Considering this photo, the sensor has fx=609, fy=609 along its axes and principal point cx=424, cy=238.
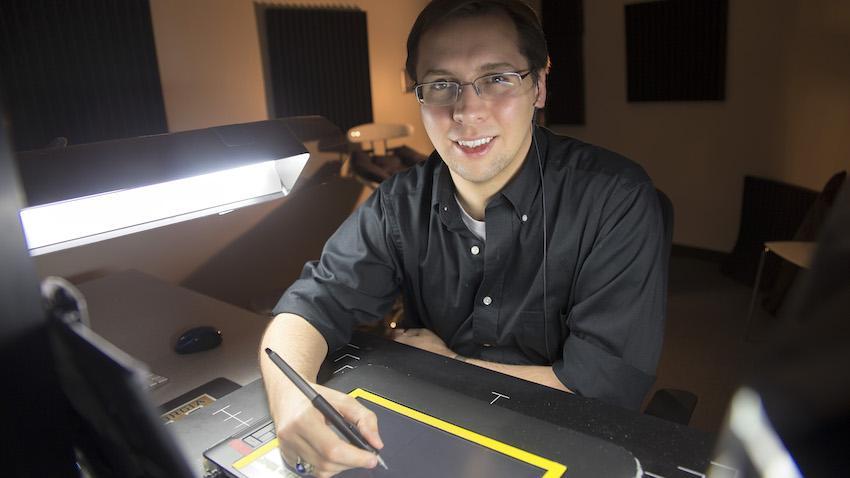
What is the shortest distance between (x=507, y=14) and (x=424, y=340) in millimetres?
832

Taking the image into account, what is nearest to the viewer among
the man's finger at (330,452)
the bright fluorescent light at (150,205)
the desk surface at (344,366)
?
the man's finger at (330,452)

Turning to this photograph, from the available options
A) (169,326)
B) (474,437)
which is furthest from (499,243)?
(169,326)

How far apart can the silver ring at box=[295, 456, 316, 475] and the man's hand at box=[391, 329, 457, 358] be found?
61 cm

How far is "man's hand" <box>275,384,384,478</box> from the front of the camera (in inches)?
31.9

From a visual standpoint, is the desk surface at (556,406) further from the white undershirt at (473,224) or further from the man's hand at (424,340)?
the white undershirt at (473,224)

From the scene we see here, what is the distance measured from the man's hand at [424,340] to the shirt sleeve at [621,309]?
29cm

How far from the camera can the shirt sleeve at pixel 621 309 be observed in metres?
1.26

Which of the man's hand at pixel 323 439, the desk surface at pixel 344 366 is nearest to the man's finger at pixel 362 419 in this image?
the man's hand at pixel 323 439

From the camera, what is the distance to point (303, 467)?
860 millimetres

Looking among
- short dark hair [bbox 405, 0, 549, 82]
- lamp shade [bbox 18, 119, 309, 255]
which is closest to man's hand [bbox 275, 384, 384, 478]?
lamp shade [bbox 18, 119, 309, 255]

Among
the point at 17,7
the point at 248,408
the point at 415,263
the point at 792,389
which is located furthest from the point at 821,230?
the point at 17,7

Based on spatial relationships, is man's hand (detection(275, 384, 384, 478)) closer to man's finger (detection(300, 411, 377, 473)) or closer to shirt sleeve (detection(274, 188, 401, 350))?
man's finger (detection(300, 411, 377, 473))

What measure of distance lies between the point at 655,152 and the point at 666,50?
79cm

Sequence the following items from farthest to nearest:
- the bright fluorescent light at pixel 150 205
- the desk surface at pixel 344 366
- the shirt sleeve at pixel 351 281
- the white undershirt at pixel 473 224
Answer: the white undershirt at pixel 473 224 < the shirt sleeve at pixel 351 281 < the bright fluorescent light at pixel 150 205 < the desk surface at pixel 344 366
